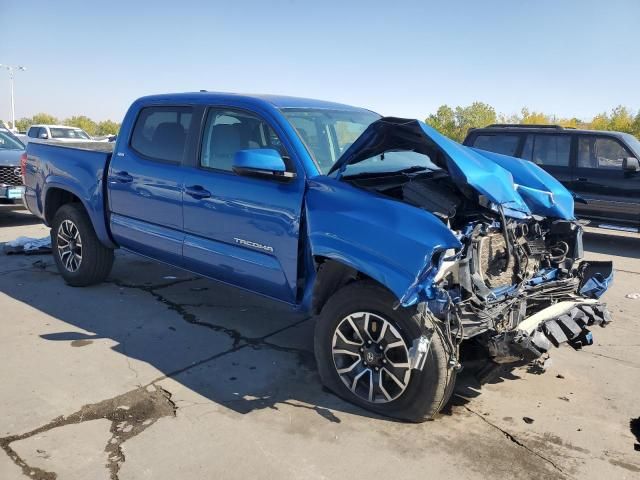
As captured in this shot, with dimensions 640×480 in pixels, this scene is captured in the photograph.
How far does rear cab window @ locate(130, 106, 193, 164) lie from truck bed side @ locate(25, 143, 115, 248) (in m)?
0.49

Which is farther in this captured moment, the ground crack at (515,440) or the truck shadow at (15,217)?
the truck shadow at (15,217)

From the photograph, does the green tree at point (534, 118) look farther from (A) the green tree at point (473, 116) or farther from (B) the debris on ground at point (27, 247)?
(B) the debris on ground at point (27, 247)

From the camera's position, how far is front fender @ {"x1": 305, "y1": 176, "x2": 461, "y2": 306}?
116 inches

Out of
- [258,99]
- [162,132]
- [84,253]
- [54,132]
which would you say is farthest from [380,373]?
[54,132]

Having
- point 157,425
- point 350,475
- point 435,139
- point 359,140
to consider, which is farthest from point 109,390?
point 435,139

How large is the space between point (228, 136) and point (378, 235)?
184cm

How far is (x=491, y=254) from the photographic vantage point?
3.40m

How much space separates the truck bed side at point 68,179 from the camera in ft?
17.4

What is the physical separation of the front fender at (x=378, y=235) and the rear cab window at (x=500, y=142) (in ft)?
24.6

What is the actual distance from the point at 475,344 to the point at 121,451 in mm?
2195

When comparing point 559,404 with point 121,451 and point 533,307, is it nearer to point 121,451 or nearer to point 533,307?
point 533,307

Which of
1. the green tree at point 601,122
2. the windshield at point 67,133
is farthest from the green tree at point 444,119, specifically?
the windshield at point 67,133

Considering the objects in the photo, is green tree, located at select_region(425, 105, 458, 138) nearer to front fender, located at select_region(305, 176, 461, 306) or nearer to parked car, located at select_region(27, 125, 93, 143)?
parked car, located at select_region(27, 125, 93, 143)

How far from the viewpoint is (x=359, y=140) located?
3.58 meters
